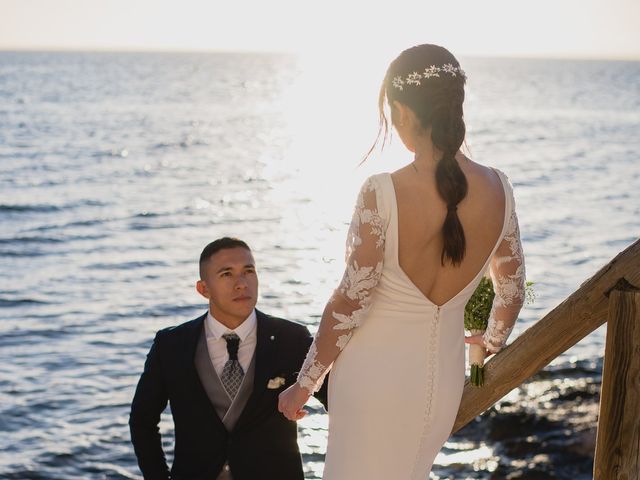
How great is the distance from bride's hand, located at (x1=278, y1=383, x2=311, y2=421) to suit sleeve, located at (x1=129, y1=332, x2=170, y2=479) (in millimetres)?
790

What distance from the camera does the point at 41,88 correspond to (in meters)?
92.2

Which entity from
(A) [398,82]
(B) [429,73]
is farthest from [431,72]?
(A) [398,82]

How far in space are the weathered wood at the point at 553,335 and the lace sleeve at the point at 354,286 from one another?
568 millimetres

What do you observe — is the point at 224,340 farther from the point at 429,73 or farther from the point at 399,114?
the point at 429,73

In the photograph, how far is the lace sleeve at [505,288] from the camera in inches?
130

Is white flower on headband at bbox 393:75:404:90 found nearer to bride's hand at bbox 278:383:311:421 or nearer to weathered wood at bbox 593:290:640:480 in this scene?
weathered wood at bbox 593:290:640:480

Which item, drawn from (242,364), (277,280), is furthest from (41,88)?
(242,364)

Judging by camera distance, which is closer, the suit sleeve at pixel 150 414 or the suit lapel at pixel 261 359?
the suit lapel at pixel 261 359

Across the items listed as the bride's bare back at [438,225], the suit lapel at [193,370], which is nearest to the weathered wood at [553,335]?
the bride's bare back at [438,225]

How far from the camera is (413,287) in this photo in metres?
3.13

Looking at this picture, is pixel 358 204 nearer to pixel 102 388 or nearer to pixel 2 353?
pixel 102 388

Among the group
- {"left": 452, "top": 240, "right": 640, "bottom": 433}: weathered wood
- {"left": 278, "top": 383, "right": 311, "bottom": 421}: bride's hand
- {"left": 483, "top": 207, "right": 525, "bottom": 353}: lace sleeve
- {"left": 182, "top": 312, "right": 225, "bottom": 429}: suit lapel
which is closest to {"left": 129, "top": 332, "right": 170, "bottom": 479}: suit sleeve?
{"left": 182, "top": 312, "right": 225, "bottom": 429}: suit lapel

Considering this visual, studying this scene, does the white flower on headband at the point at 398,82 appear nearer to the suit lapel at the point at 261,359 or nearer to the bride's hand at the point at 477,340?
the bride's hand at the point at 477,340

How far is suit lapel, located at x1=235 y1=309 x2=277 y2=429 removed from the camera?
3.88m
